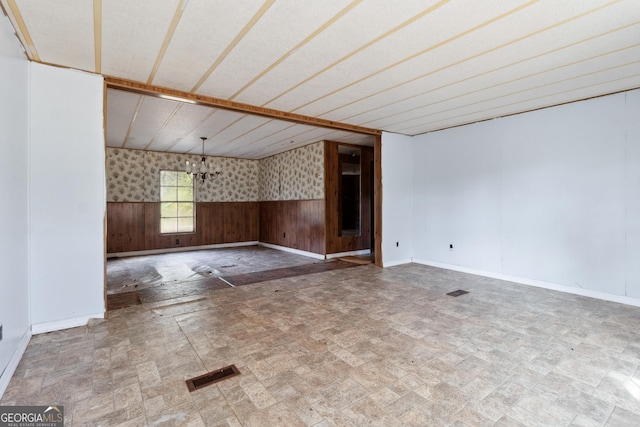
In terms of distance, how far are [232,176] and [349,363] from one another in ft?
25.3

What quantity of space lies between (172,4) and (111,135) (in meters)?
5.12

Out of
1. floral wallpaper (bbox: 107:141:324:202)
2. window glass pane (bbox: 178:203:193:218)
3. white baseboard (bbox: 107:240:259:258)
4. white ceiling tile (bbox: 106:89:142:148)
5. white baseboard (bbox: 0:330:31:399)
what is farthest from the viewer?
window glass pane (bbox: 178:203:193:218)

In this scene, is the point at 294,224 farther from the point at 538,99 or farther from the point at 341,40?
the point at 341,40

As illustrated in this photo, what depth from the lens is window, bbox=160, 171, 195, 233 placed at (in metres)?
8.15

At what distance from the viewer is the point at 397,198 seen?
6027 mm

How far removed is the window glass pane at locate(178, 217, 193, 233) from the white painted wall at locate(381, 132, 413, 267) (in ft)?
18.4

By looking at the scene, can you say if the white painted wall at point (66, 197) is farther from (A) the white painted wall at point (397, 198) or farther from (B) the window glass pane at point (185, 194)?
(B) the window glass pane at point (185, 194)

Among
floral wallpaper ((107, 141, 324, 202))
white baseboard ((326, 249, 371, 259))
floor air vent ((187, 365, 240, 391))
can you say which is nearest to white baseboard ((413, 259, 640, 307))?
white baseboard ((326, 249, 371, 259))

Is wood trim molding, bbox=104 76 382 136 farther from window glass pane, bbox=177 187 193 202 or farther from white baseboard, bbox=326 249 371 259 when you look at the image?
window glass pane, bbox=177 187 193 202

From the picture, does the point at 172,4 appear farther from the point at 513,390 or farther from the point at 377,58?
the point at 513,390

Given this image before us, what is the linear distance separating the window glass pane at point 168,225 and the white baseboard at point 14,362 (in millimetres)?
5622

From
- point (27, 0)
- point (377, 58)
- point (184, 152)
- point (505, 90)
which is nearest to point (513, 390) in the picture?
point (377, 58)

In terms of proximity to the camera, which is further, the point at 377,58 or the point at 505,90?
the point at 505,90

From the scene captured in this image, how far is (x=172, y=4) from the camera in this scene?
6.67ft
